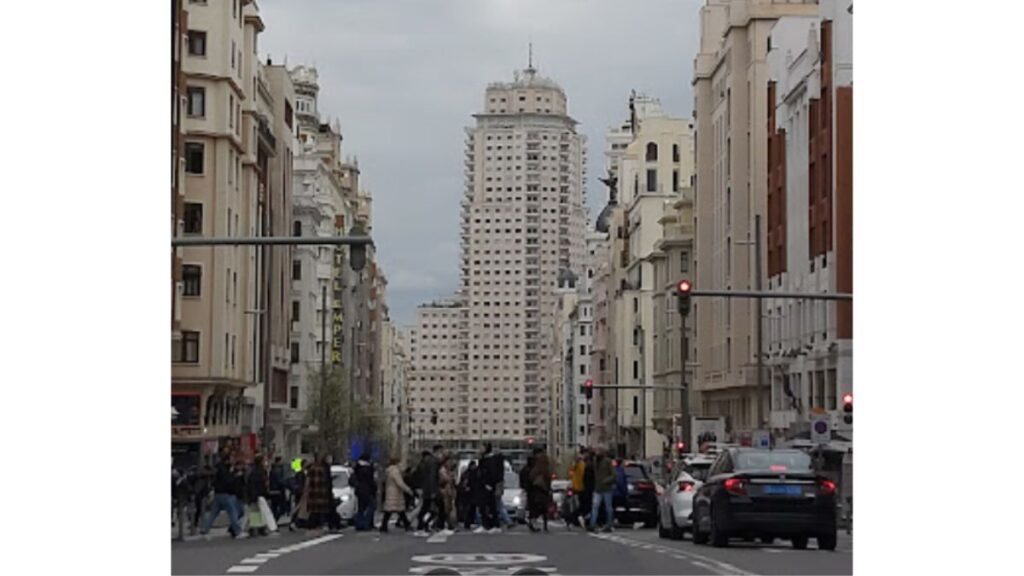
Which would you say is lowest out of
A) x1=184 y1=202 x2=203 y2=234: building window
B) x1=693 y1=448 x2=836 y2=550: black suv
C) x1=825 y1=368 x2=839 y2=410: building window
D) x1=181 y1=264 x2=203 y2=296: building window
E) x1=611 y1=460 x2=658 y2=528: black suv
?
x1=611 y1=460 x2=658 y2=528: black suv

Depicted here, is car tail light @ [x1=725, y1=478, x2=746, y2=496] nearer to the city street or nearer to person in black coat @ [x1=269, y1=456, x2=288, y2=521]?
the city street

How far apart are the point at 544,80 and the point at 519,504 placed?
14974 centimetres

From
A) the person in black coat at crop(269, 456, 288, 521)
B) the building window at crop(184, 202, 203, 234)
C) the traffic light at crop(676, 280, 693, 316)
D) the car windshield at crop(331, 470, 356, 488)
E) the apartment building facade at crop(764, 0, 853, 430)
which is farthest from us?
the building window at crop(184, 202, 203, 234)

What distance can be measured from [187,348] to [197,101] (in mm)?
9309

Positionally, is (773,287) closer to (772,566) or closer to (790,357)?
(790,357)

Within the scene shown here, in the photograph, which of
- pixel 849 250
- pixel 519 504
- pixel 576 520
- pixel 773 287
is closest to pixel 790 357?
pixel 773 287

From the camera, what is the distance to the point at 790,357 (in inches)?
2366

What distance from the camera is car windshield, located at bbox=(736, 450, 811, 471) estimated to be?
25.4 m

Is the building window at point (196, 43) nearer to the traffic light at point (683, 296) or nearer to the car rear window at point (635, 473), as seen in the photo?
the car rear window at point (635, 473)

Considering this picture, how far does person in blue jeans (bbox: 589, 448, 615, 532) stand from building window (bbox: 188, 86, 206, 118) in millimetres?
29897

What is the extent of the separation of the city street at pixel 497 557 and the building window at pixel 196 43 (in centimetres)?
3454

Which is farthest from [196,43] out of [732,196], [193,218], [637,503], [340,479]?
[637,503]

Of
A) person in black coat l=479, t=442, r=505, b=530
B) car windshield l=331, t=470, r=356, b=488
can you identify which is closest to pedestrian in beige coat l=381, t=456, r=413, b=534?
person in black coat l=479, t=442, r=505, b=530

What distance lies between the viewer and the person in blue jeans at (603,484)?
34.1 m
